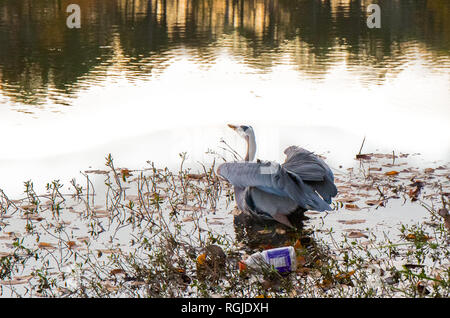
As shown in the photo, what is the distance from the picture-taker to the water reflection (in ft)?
52.1

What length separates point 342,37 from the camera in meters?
20.3

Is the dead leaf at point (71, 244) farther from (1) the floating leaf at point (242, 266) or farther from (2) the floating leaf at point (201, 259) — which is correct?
(1) the floating leaf at point (242, 266)

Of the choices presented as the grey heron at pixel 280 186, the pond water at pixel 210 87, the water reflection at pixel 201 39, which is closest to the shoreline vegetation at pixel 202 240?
the grey heron at pixel 280 186

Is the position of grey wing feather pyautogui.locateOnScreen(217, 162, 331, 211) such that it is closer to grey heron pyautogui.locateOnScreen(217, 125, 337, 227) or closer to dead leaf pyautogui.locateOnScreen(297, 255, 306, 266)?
grey heron pyautogui.locateOnScreen(217, 125, 337, 227)

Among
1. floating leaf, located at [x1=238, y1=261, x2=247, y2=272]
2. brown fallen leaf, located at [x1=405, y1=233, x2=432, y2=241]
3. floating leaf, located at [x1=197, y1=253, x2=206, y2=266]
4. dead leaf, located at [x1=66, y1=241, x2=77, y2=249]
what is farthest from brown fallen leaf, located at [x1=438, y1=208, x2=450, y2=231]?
dead leaf, located at [x1=66, y1=241, x2=77, y2=249]

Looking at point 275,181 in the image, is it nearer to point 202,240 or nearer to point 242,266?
point 202,240

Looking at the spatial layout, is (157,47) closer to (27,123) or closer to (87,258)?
(27,123)

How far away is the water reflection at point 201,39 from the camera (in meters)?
15.9

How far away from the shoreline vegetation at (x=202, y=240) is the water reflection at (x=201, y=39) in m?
5.94

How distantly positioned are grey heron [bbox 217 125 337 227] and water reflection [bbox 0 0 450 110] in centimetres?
711

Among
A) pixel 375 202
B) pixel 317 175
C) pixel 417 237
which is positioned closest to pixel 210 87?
pixel 375 202

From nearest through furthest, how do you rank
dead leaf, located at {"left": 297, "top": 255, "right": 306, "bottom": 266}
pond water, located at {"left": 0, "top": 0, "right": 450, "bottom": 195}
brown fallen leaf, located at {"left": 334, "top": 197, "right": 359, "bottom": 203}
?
dead leaf, located at {"left": 297, "top": 255, "right": 306, "bottom": 266} < brown fallen leaf, located at {"left": 334, "top": 197, "right": 359, "bottom": 203} < pond water, located at {"left": 0, "top": 0, "right": 450, "bottom": 195}
